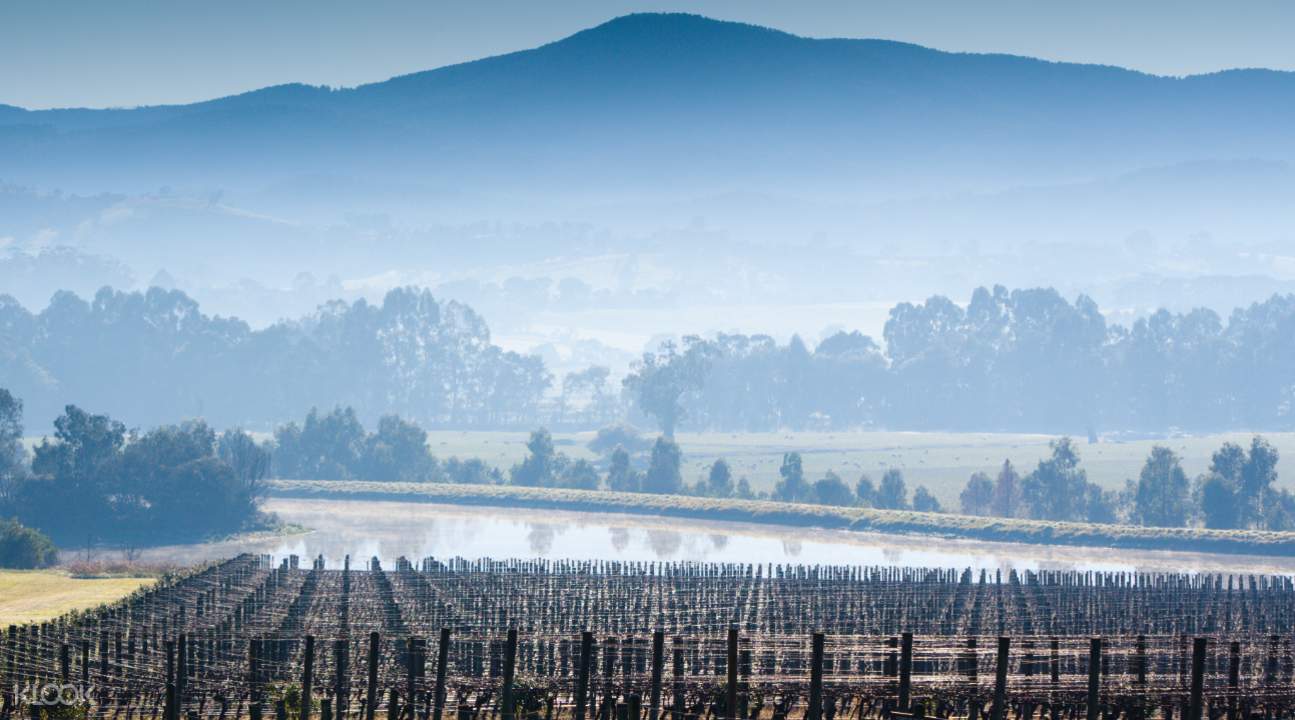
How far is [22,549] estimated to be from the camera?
305ft

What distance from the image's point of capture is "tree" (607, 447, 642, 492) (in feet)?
467

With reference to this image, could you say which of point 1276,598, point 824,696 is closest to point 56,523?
point 1276,598

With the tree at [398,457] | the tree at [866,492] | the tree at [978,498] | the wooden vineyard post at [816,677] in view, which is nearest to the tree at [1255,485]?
the tree at [978,498]

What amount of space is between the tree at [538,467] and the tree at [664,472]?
846 cm

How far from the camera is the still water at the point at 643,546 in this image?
103312 mm

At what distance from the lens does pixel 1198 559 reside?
353ft

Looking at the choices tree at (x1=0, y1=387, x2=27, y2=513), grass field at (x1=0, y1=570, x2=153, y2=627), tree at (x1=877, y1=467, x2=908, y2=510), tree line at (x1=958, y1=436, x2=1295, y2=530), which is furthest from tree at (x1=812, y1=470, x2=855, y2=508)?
grass field at (x1=0, y1=570, x2=153, y2=627)

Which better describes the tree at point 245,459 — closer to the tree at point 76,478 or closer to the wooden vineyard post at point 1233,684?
the tree at point 76,478

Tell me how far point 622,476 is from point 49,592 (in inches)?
2962

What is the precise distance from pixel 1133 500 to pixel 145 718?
341 feet

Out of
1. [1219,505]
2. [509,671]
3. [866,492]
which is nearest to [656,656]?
[509,671]

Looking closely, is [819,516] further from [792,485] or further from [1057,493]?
[1057,493]

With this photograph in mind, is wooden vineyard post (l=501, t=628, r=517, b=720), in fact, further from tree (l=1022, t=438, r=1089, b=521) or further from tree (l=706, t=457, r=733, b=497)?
tree (l=706, t=457, r=733, b=497)

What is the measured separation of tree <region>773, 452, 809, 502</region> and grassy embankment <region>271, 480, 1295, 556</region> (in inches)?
139
